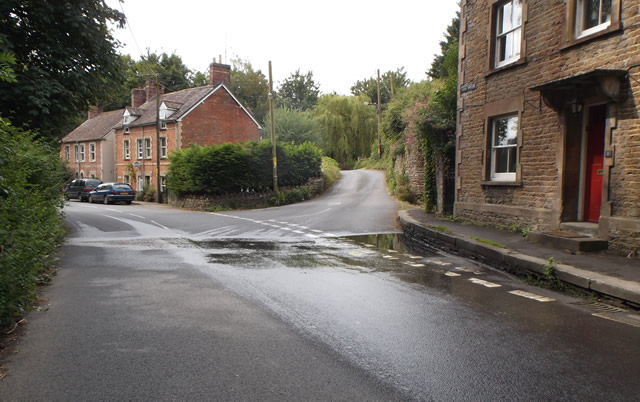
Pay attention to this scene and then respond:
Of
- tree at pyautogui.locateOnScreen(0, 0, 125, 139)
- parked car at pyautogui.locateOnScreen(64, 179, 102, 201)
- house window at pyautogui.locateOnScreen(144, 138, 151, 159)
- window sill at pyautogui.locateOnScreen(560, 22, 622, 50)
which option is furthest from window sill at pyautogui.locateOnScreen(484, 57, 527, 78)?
house window at pyautogui.locateOnScreen(144, 138, 151, 159)

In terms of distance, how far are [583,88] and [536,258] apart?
13.0 feet

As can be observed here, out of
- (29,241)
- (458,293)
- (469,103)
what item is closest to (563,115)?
(469,103)

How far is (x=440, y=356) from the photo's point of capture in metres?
4.00

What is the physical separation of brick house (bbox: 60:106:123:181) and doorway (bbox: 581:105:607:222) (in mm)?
44988

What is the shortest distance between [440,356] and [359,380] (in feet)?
2.94

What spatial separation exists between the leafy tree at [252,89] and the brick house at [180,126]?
18252mm

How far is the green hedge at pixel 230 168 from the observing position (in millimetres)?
26953

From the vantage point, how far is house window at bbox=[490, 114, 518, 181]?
479 inches

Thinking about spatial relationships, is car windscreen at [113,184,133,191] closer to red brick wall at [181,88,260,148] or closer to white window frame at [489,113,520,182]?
red brick wall at [181,88,260,148]

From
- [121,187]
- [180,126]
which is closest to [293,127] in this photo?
[180,126]

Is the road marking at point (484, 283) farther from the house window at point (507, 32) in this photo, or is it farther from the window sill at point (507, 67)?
the house window at point (507, 32)

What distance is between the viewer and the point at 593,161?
32.8 ft

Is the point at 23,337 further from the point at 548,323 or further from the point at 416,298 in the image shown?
the point at 548,323

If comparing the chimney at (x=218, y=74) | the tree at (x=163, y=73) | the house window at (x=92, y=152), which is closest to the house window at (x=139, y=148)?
the chimney at (x=218, y=74)
